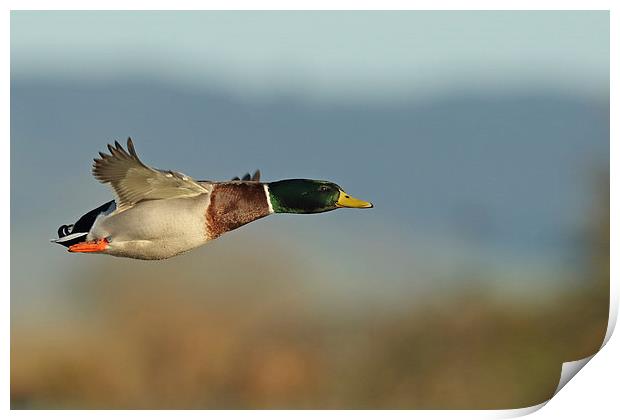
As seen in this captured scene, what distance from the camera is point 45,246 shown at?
3346 mm

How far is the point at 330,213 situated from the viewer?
11.2ft

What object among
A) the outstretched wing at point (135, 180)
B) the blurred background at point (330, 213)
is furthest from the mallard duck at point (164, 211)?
the blurred background at point (330, 213)

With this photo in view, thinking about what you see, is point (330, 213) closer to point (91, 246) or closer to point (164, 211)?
point (164, 211)

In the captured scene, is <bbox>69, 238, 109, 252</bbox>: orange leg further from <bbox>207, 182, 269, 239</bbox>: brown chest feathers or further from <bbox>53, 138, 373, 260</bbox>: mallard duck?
<bbox>207, 182, 269, 239</bbox>: brown chest feathers

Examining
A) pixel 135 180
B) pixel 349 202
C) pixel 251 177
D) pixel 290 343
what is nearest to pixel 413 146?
pixel 349 202

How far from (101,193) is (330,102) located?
668mm

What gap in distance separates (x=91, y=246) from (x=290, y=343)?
2.03 ft

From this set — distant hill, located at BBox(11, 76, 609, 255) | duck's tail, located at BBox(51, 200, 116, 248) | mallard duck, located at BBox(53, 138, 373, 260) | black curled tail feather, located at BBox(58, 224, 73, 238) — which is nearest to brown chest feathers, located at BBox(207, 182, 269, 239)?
mallard duck, located at BBox(53, 138, 373, 260)

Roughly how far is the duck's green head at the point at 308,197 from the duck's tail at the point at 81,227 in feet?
1.44

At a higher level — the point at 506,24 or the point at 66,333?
the point at 506,24

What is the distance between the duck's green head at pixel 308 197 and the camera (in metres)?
3.31

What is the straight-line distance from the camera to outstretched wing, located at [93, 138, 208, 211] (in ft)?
10.3

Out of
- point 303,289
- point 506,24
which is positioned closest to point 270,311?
point 303,289
